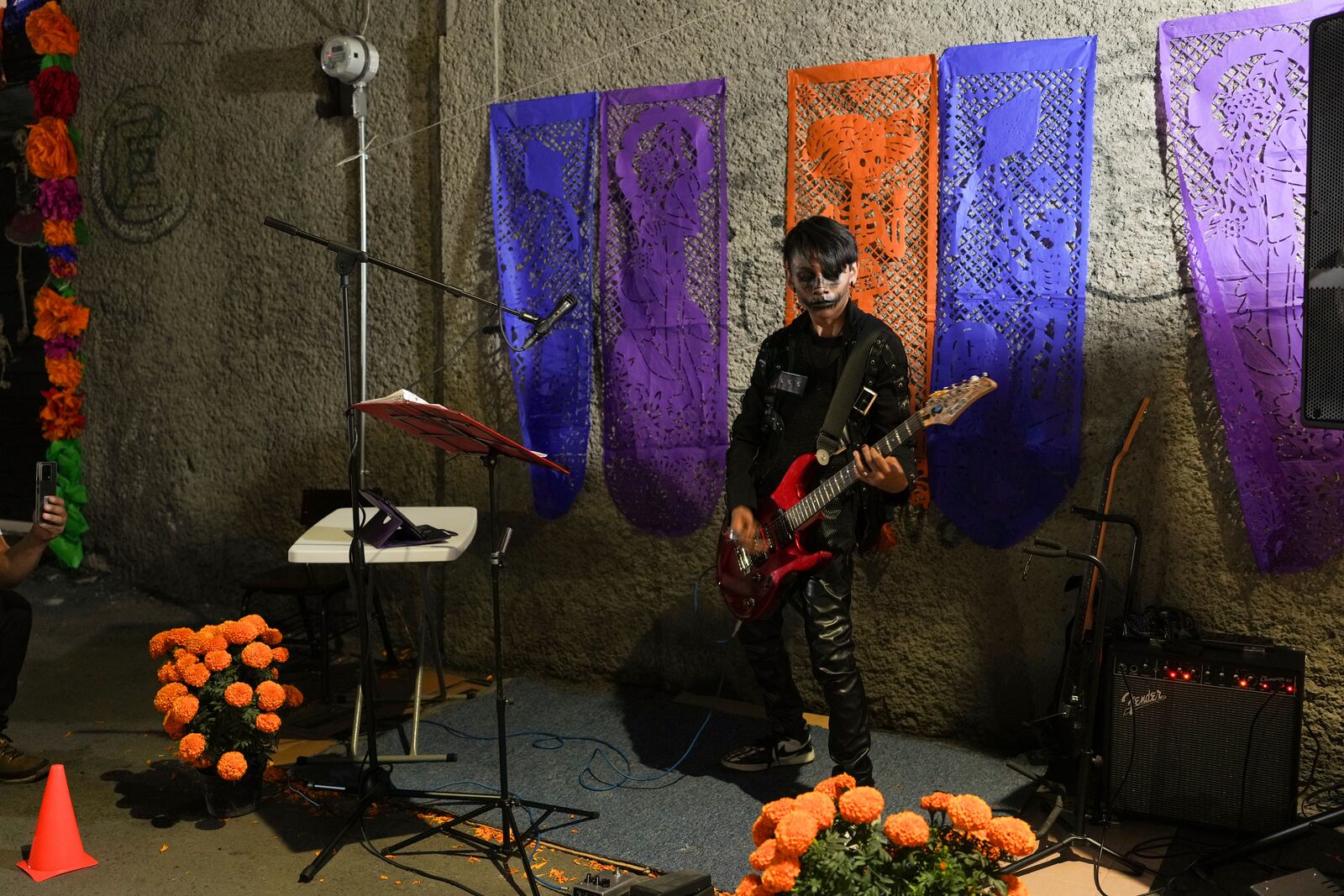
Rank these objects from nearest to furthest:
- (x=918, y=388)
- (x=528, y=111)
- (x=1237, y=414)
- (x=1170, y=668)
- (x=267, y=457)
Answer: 1. (x=1170, y=668)
2. (x=1237, y=414)
3. (x=918, y=388)
4. (x=528, y=111)
5. (x=267, y=457)

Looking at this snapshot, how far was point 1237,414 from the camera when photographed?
142 inches

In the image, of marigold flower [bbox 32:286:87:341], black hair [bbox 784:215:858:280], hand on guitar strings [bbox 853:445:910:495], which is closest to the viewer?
hand on guitar strings [bbox 853:445:910:495]

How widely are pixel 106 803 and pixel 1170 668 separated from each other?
11.2ft

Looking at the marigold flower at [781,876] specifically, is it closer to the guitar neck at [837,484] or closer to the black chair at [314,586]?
the guitar neck at [837,484]

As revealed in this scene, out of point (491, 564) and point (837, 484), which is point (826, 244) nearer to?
point (837, 484)

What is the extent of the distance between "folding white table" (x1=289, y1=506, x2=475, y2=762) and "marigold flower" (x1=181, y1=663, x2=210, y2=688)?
0.44 m

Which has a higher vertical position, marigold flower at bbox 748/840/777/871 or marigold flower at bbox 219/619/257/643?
marigold flower at bbox 748/840/777/871

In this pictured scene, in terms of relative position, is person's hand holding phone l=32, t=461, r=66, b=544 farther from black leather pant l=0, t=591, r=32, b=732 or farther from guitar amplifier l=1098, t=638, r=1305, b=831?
guitar amplifier l=1098, t=638, r=1305, b=831

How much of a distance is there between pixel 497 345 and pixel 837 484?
2.13 meters

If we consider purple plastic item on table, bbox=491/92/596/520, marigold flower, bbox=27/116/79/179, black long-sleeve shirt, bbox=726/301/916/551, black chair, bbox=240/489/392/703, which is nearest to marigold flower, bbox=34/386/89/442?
marigold flower, bbox=27/116/79/179

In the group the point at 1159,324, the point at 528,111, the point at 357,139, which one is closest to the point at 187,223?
the point at 357,139

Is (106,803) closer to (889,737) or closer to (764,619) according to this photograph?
(764,619)

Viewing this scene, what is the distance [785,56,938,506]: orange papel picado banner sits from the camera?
4.05 meters

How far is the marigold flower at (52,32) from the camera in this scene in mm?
6383
